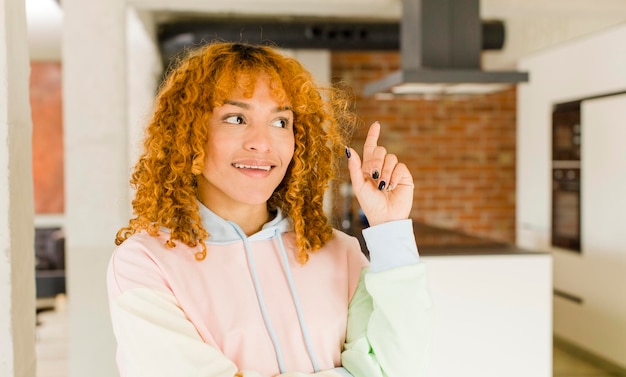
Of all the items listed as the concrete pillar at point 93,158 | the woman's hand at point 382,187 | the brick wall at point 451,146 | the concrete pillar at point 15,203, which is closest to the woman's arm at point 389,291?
the woman's hand at point 382,187

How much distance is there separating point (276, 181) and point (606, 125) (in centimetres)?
344

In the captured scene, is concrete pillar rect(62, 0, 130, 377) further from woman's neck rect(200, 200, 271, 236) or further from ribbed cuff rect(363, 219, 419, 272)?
ribbed cuff rect(363, 219, 419, 272)

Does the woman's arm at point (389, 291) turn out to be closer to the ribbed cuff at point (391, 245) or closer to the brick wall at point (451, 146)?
the ribbed cuff at point (391, 245)

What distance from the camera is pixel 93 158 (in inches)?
131

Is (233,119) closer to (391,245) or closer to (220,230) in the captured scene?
(220,230)

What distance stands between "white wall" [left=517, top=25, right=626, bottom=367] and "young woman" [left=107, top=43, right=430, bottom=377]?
3204 mm

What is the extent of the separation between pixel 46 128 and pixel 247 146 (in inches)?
272

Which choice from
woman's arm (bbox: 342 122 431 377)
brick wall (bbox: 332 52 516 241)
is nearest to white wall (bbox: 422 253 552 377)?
woman's arm (bbox: 342 122 431 377)

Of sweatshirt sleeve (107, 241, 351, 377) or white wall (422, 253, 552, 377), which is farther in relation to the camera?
white wall (422, 253, 552, 377)

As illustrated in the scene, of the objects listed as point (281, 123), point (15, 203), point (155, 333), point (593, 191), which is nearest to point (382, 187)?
point (281, 123)

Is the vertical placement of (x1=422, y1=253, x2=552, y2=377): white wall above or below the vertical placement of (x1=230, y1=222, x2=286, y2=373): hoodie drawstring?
below

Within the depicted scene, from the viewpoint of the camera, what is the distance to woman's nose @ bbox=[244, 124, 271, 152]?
1184 mm

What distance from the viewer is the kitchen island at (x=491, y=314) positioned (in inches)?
→ 116

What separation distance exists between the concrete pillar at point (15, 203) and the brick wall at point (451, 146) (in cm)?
456
